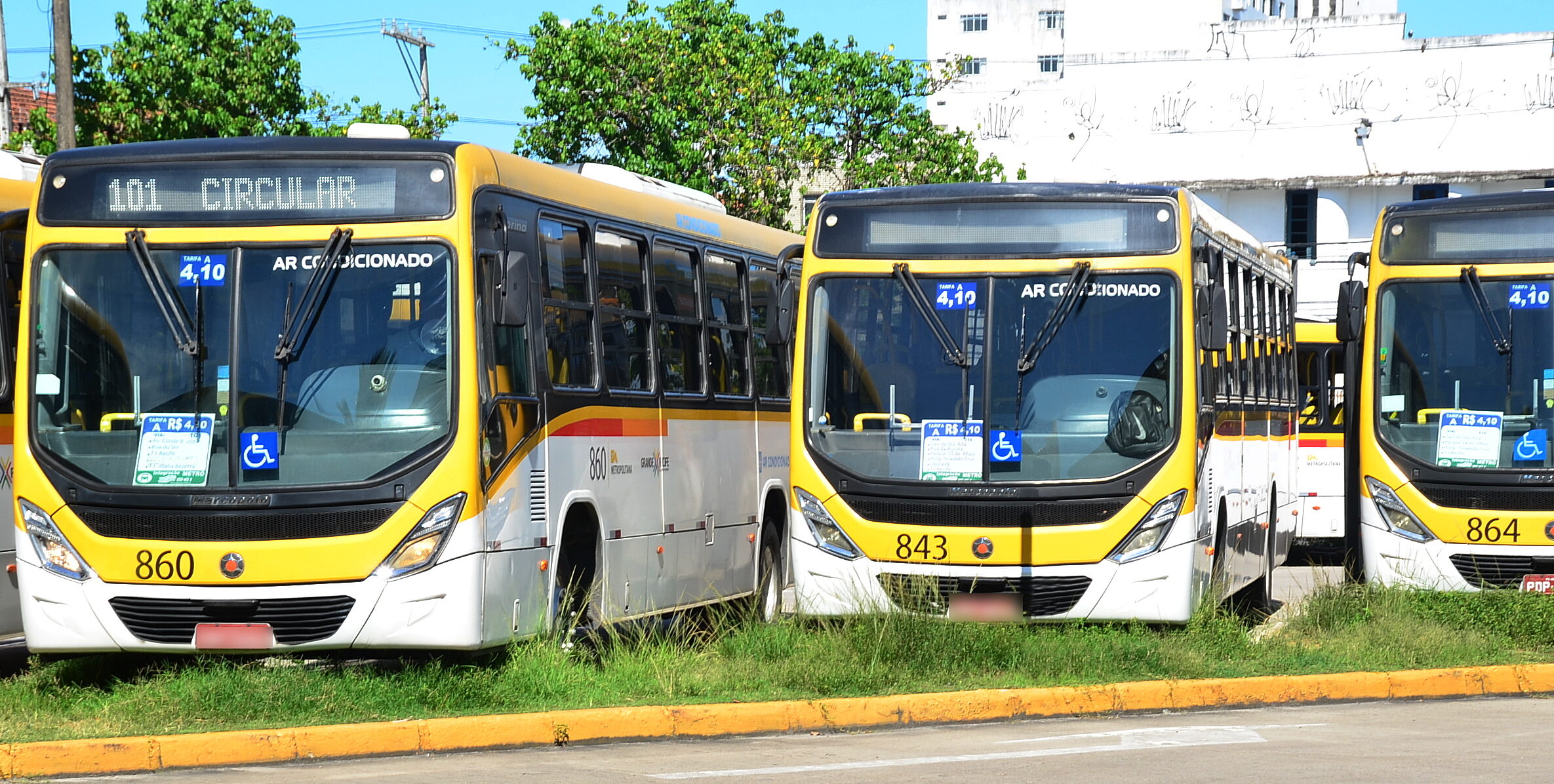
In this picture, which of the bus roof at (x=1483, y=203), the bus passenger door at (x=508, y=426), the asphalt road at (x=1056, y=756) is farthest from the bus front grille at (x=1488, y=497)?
the bus passenger door at (x=508, y=426)

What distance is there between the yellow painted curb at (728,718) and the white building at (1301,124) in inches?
1146

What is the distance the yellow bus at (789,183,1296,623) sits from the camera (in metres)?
11.0

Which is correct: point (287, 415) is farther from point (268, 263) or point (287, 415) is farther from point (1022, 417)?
point (1022, 417)

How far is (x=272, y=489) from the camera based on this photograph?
366 inches

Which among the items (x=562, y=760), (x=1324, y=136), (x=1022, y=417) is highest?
(x=1324, y=136)

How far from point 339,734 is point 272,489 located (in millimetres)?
1353

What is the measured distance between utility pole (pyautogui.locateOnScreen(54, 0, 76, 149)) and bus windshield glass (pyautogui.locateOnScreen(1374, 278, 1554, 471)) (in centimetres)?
1480

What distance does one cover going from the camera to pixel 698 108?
3170cm

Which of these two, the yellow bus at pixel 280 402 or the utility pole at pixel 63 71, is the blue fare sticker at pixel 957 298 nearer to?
the yellow bus at pixel 280 402

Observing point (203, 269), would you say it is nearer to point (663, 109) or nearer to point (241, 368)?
point (241, 368)

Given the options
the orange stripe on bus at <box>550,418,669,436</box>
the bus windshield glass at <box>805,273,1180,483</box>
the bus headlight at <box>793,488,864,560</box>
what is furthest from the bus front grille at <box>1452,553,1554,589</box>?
the orange stripe on bus at <box>550,418,669,436</box>

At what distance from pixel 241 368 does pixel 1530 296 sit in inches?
329

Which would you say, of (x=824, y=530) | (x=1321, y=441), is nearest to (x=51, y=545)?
(x=824, y=530)

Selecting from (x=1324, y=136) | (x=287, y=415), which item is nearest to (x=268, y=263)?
(x=287, y=415)
